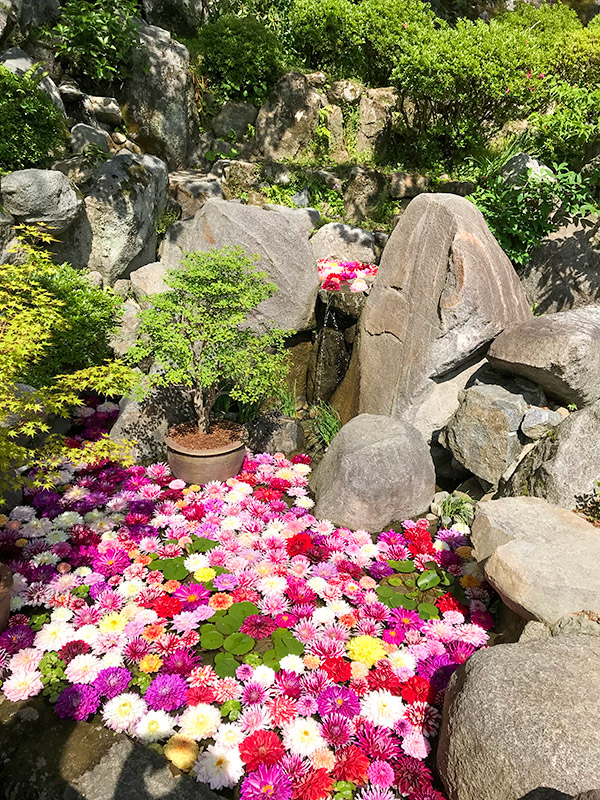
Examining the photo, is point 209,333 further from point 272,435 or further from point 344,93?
point 344,93

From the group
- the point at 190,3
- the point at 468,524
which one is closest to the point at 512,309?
the point at 468,524

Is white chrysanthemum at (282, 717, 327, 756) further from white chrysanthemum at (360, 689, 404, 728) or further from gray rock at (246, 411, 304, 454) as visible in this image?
gray rock at (246, 411, 304, 454)

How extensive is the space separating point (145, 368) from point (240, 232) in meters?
2.08

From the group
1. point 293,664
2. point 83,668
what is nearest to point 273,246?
point 293,664

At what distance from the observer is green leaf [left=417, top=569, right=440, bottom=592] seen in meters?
4.45

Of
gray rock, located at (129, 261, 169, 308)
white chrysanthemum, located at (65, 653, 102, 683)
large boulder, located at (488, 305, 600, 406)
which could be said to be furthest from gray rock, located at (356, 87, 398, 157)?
white chrysanthemum, located at (65, 653, 102, 683)

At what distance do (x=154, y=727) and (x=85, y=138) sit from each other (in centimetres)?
867

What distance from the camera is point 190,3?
12766 millimetres

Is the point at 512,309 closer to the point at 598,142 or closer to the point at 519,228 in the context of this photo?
the point at 519,228

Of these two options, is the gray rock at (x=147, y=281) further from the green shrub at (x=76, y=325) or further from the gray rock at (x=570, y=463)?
the gray rock at (x=570, y=463)

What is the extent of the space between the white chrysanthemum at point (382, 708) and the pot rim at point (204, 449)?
2729mm

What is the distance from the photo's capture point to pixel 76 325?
20.5 feet

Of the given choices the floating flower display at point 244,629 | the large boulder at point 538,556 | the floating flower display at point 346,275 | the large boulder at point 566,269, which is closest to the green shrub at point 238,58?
the floating flower display at point 346,275

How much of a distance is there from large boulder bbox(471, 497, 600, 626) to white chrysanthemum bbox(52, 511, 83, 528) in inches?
134
